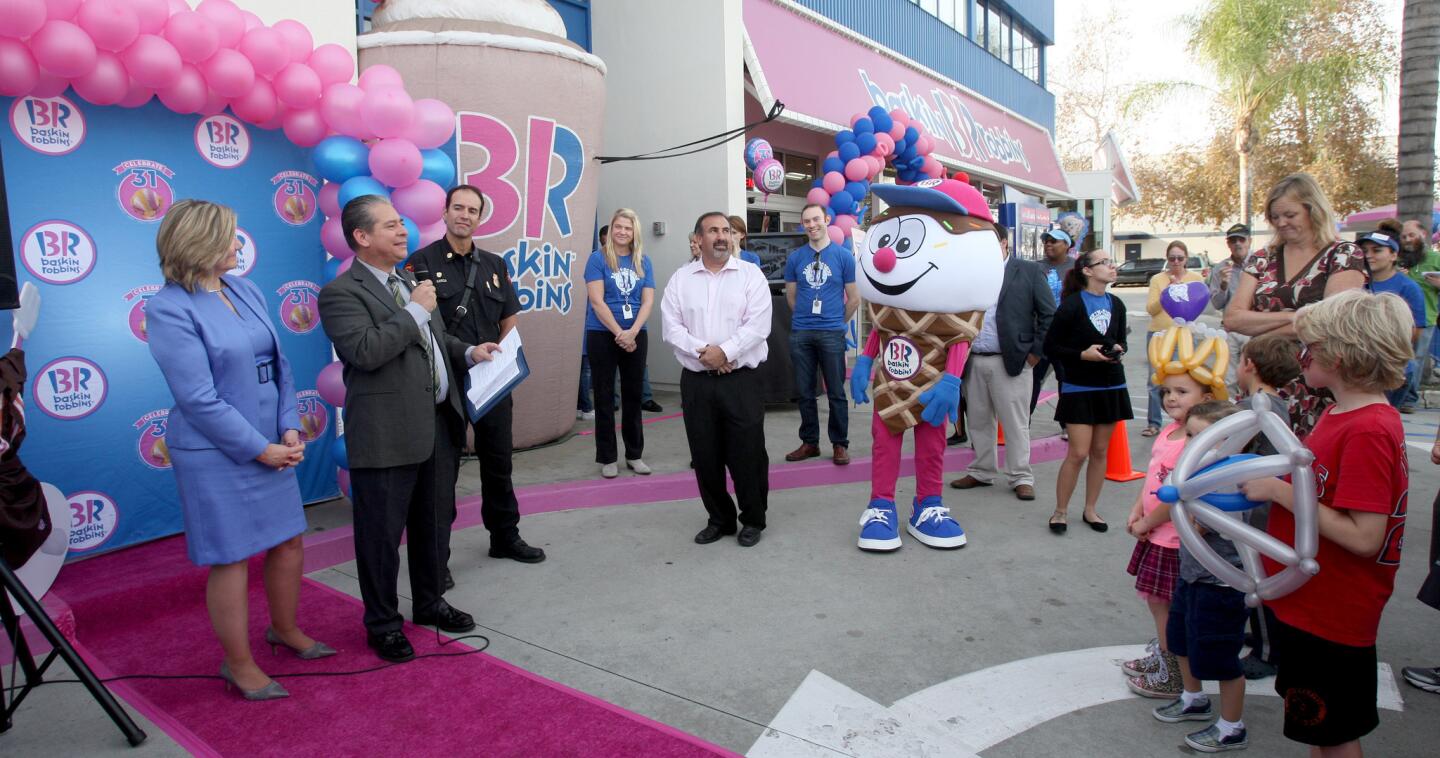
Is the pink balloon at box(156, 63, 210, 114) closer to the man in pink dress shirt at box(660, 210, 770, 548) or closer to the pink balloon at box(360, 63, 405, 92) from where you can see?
the pink balloon at box(360, 63, 405, 92)

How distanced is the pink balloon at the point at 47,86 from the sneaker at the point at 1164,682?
496 cm

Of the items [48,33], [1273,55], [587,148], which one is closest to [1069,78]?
[1273,55]

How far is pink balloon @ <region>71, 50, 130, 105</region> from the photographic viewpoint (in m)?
3.74

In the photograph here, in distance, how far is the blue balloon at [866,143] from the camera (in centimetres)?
902

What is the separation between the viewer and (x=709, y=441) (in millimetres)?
4711

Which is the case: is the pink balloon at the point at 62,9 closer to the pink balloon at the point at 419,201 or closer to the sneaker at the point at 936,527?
the pink balloon at the point at 419,201

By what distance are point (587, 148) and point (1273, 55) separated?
24760 mm

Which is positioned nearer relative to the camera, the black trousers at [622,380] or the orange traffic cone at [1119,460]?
the black trousers at [622,380]

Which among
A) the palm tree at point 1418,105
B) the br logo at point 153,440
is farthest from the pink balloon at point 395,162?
the palm tree at point 1418,105

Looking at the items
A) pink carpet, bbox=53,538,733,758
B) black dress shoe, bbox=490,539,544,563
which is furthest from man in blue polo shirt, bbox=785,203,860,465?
pink carpet, bbox=53,538,733,758

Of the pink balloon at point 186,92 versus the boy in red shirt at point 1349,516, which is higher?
the pink balloon at point 186,92

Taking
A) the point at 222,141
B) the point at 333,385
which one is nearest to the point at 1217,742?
the point at 333,385

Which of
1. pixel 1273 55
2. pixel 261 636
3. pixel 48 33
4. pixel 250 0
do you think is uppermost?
pixel 1273 55

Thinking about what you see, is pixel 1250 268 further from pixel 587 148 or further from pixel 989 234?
pixel 587 148
